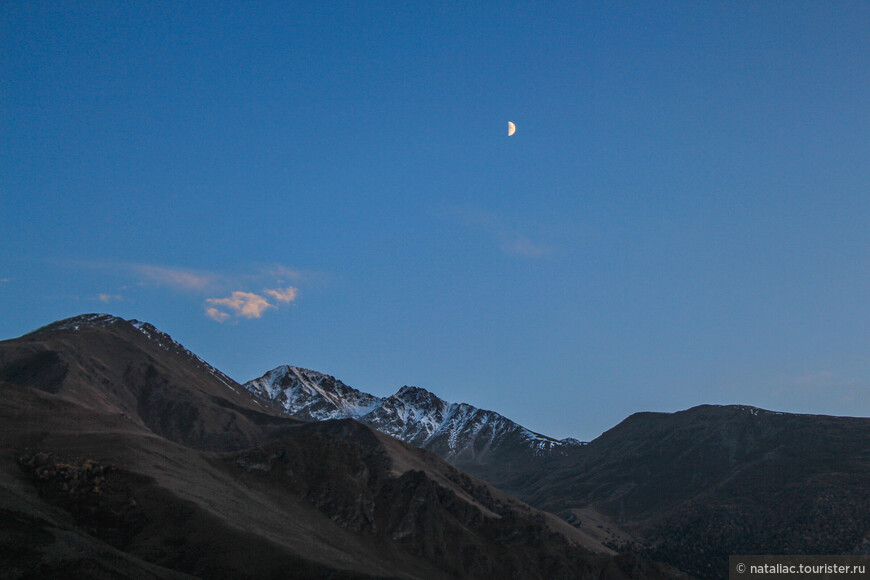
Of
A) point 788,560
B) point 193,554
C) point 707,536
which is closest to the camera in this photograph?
point 193,554

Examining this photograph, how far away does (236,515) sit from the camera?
8488 centimetres

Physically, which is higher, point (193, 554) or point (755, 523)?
point (755, 523)

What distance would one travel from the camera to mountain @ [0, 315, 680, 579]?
67.8 metres

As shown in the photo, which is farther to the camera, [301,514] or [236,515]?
[301,514]

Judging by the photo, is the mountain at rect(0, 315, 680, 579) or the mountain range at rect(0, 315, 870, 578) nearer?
the mountain at rect(0, 315, 680, 579)

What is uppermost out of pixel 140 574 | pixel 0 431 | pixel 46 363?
pixel 46 363

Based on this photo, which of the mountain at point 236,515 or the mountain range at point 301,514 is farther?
the mountain range at point 301,514

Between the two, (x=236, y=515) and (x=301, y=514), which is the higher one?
(x=236, y=515)

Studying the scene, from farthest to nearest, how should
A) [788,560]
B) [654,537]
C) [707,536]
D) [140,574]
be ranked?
[654,537] → [707,536] → [788,560] → [140,574]

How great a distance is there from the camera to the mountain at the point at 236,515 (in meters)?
67.8

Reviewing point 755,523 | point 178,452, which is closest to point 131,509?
point 178,452

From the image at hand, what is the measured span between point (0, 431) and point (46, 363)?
121 meters

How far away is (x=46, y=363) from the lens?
197875mm

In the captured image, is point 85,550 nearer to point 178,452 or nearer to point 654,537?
point 178,452
